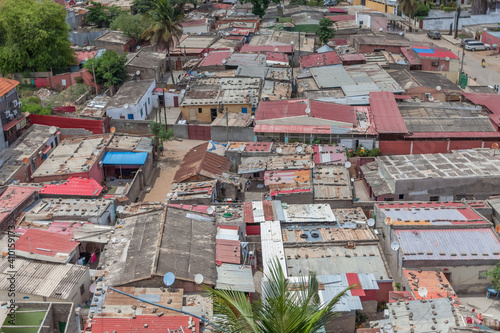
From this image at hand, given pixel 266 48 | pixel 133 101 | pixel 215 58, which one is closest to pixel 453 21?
pixel 266 48

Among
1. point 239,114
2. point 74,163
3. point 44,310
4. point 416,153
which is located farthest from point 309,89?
point 44,310

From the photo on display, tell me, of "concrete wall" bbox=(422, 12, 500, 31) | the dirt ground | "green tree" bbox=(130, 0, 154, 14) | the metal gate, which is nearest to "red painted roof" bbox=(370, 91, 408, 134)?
the metal gate

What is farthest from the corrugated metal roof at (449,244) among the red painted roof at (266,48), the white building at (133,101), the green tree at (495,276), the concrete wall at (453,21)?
the concrete wall at (453,21)

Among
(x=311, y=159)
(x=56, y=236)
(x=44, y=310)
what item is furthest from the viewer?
(x=311, y=159)

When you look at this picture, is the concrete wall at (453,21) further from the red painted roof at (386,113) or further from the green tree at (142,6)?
the red painted roof at (386,113)

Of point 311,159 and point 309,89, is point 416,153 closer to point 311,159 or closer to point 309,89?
point 311,159

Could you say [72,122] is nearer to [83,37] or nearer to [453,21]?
[83,37]
